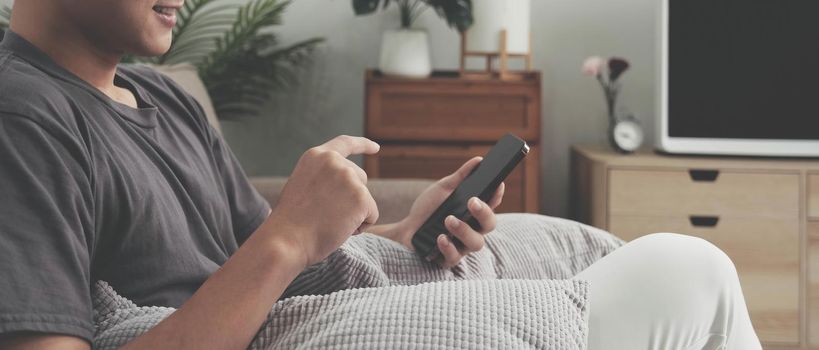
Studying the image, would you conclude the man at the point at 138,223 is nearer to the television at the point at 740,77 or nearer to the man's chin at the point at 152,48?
the man's chin at the point at 152,48

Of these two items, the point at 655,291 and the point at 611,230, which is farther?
the point at 611,230

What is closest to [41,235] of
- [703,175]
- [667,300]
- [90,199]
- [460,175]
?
[90,199]

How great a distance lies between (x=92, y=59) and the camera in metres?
1.01

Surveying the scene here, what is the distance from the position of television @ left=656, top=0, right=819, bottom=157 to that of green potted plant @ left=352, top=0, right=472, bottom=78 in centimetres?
58

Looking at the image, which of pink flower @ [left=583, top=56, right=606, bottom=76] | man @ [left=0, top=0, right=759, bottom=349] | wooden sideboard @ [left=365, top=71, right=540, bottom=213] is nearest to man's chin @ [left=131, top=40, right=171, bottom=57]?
man @ [left=0, top=0, right=759, bottom=349]

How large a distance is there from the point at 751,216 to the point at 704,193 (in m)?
0.14

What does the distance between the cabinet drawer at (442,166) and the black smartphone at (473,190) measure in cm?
145

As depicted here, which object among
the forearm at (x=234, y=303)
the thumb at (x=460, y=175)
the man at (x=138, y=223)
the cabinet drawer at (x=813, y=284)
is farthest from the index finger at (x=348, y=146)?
the cabinet drawer at (x=813, y=284)

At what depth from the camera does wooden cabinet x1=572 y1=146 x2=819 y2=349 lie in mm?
2525

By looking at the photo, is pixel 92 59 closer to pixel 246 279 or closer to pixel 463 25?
pixel 246 279

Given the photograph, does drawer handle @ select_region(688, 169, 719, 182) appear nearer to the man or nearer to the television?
the television

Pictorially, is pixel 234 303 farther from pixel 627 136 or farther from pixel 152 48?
pixel 627 136

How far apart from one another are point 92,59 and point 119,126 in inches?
3.2

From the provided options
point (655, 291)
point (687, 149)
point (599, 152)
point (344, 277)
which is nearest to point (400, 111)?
point (599, 152)
